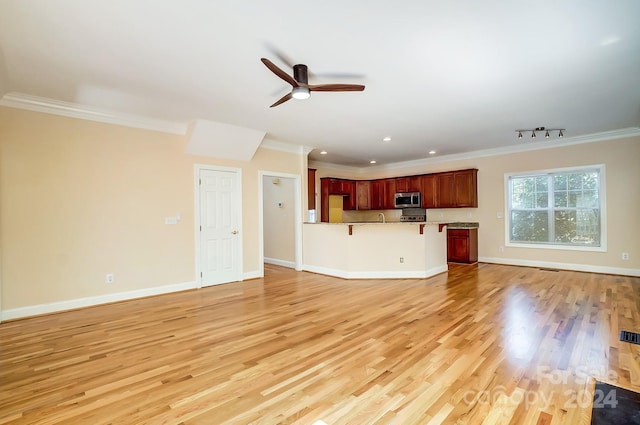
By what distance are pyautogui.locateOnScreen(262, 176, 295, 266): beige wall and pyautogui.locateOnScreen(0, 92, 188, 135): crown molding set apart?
2.73 meters

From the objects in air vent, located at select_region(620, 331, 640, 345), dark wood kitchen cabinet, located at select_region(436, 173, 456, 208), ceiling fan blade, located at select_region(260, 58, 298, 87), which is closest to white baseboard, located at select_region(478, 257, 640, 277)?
dark wood kitchen cabinet, located at select_region(436, 173, 456, 208)

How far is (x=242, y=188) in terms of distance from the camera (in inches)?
224

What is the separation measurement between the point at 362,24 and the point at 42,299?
15.9 feet

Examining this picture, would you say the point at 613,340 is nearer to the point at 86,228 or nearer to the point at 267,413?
the point at 267,413

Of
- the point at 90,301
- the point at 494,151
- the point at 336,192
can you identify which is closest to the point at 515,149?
the point at 494,151

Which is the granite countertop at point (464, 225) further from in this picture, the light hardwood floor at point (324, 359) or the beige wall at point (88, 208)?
the beige wall at point (88, 208)

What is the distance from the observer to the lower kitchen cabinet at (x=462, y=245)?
6.85m

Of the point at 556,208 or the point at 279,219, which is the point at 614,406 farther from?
the point at 279,219

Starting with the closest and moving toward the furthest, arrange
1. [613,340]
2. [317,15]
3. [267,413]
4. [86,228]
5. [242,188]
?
[267,413]
[317,15]
[613,340]
[86,228]
[242,188]

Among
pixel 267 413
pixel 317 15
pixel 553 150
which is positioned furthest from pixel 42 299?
pixel 553 150

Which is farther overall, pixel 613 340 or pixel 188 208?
pixel 188 208

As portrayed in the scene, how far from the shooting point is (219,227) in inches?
213

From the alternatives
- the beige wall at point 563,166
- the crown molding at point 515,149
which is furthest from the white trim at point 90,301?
the beige wall at point 563,166

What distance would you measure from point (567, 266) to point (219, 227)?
6.88 m
